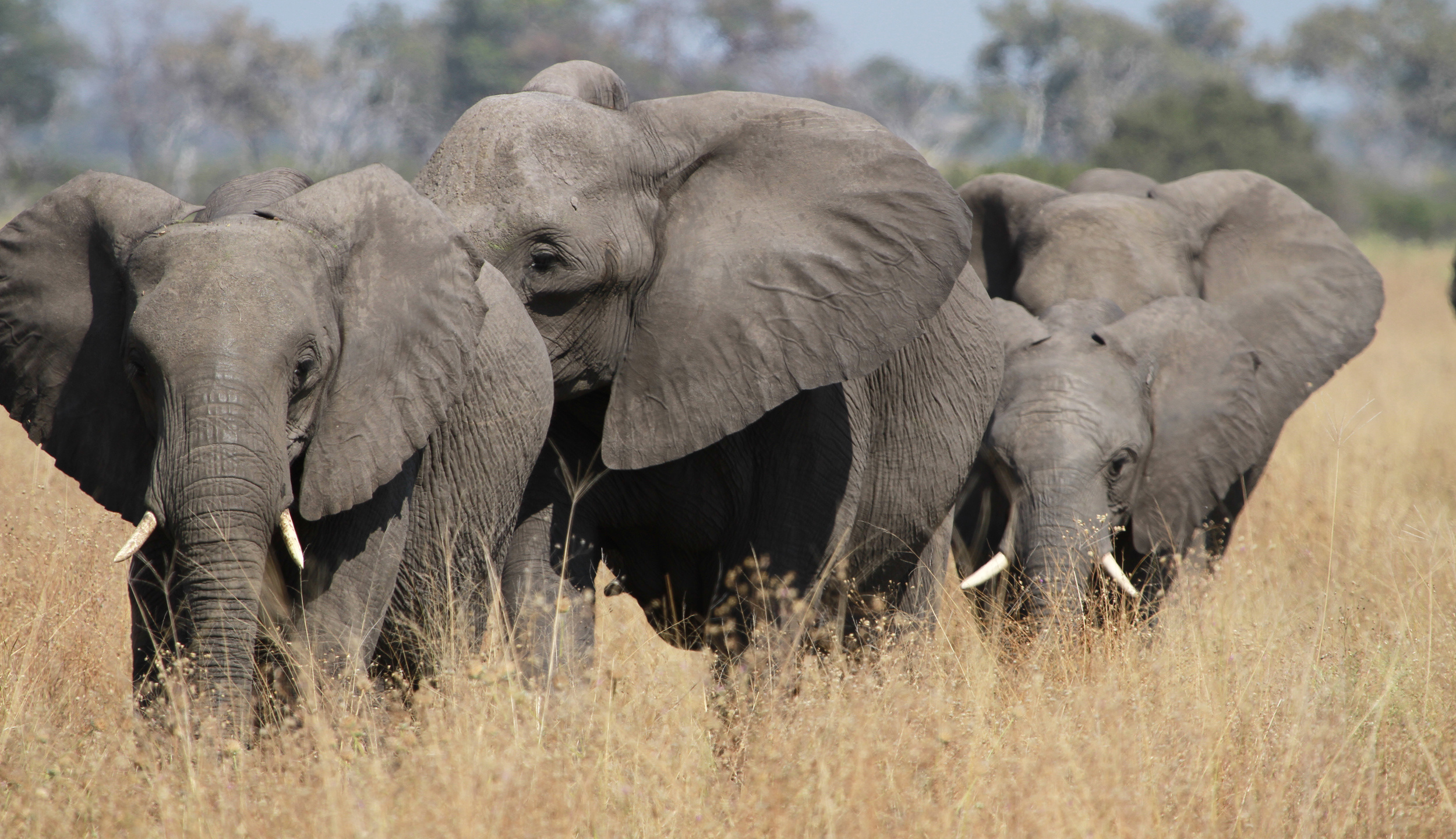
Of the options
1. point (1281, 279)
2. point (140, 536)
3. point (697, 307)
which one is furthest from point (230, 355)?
point (1281, 279)

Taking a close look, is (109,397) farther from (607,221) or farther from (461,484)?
(607,221)

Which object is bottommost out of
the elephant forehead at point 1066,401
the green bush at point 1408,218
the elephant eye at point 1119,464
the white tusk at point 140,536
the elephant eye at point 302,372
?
the green bush at point 1408,218

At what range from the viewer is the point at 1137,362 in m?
5.55

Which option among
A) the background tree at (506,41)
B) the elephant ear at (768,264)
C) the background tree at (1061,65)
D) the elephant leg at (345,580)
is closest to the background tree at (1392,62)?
the background tree at (1061,65)

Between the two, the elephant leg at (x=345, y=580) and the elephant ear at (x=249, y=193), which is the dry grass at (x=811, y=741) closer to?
the elephant leg at (x=345, y=580)

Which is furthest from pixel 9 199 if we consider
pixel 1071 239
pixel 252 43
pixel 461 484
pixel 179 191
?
pixel 461 484

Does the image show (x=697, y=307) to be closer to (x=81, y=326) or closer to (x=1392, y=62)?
(x=81, y=326)

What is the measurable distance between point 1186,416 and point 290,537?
3633 millimetres

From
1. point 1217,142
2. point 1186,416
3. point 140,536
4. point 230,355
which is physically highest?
point 230,355

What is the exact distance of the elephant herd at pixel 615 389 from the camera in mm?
2965

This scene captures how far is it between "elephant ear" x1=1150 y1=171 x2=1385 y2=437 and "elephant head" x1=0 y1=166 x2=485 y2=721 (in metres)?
4.29

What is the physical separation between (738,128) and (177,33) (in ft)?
122

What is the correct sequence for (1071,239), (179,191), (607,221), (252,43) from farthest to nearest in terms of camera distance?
(252,43), (179,191), (1071,239), (607,221)

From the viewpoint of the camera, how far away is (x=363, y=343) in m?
3.13
